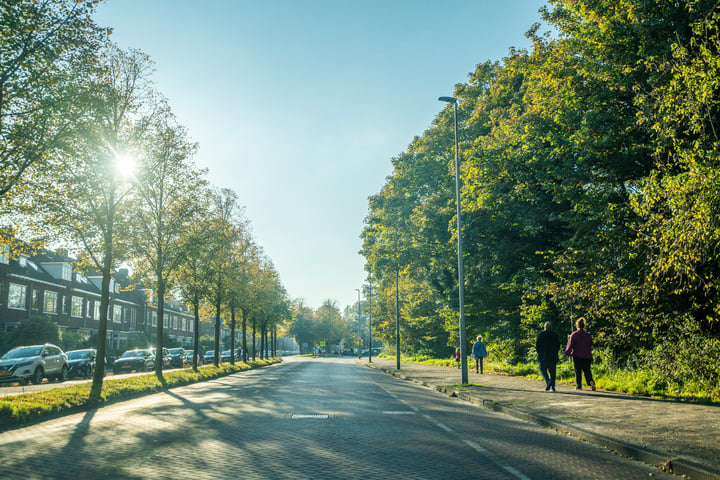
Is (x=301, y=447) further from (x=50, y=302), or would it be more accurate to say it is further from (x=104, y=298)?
(x=50, y=302)

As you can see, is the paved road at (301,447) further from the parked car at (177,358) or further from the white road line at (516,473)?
the parked car at (177,358)

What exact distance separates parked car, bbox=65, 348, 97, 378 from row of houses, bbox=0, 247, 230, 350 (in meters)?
4.63

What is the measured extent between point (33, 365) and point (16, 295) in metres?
19.1

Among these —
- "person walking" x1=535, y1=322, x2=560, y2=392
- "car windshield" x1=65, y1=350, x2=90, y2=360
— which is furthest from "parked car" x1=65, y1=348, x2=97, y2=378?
"person walking" x1=535, y1=322, x2=560, y2=392

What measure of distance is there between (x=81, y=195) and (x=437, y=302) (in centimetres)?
3698

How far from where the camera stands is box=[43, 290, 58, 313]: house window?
4528 cm

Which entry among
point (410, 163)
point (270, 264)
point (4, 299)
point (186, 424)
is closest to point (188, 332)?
point (270, 264)

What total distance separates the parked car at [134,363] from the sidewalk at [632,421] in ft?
86.7

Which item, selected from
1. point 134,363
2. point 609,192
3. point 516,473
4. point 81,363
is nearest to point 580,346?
point 609,192

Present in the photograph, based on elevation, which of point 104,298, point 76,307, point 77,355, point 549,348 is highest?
point 76,307

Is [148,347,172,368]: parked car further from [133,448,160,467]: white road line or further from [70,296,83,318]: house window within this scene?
[133,448,160,467]: white road line

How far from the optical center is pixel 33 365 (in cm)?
2539

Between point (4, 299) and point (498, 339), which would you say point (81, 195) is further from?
point (4, 299)

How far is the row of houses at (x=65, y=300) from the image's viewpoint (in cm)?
4016
